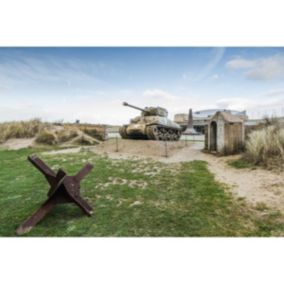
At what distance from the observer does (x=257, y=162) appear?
3139 millimetres

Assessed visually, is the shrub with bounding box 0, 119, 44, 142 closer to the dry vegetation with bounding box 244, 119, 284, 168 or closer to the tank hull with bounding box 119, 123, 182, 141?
the tank hull with bounding box 119, 123, 182, 141

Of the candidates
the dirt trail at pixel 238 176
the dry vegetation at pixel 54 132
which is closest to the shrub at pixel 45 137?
the dry vegetation at pixel 54 132

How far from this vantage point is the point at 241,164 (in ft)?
10.8

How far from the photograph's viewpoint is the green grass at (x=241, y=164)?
10.2 feet

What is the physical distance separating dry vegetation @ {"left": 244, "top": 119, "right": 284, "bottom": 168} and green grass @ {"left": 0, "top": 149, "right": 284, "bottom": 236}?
70 centimetres

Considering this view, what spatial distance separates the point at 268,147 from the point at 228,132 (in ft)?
3.76

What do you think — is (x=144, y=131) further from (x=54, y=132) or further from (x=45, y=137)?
(x=45, y=137)

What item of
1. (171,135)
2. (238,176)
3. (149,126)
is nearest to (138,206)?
(238,176)

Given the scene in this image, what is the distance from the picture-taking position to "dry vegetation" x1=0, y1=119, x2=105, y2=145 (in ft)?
11.7

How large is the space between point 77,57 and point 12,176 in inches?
57.8

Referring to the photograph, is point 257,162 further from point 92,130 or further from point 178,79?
point 92,130

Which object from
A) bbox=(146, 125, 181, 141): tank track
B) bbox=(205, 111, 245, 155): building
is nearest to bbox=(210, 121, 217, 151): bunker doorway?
bbox=(205, 111, 245, 155): building

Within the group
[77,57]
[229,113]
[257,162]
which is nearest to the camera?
[77,57]
